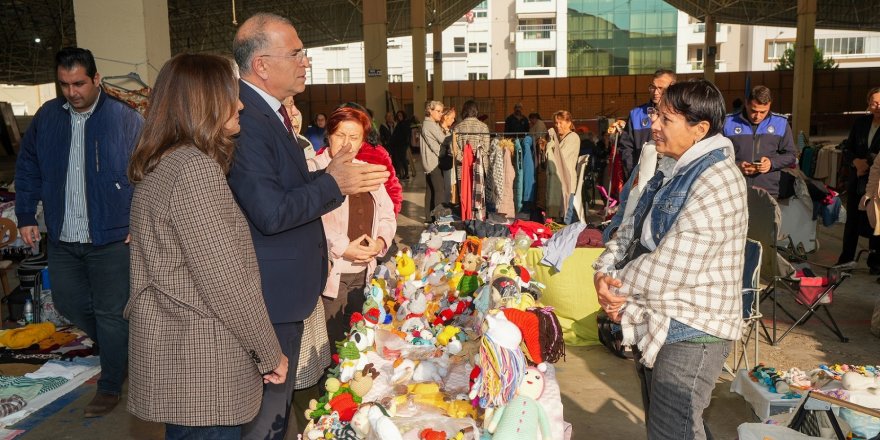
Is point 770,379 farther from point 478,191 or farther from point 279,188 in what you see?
point 478,191

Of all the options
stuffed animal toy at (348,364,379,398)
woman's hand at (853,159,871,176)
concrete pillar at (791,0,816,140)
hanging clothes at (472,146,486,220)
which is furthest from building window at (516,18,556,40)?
stuffed animal toy at (348,364,379,398)

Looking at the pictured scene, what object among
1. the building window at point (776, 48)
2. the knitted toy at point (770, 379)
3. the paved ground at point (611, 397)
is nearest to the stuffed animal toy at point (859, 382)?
the knitted toy at point (770, 379)

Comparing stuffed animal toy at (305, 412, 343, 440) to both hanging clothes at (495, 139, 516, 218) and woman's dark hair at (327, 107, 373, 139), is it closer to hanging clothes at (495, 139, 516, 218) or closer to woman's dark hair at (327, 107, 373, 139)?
woman's dark hair at (327, 107, 373, 139)

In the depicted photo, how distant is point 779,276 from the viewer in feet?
15.9

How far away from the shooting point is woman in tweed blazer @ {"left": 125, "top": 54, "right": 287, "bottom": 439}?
1889 millimetres

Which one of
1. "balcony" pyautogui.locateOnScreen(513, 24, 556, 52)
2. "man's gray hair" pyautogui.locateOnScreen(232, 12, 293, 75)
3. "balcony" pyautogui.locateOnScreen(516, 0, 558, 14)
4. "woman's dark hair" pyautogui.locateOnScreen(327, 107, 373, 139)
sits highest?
"balcony" pyautogui.locateOnScreen(516, 0, 558, 14)

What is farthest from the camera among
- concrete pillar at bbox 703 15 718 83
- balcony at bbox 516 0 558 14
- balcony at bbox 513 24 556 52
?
balcony at bbox 513 24 556 52

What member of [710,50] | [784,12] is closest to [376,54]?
[710,50]

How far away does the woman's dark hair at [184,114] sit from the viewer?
1957mm

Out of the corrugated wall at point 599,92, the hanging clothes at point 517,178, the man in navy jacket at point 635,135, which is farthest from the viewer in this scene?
the corrugated wall at point 599,92

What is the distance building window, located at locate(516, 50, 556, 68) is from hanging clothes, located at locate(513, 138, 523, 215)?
1993 inches

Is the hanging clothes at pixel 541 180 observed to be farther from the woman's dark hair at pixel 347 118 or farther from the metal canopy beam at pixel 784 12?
the metal canopy beam at pixel 784 12

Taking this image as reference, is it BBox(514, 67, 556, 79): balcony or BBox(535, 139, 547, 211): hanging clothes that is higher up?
BBox(514, 67, 556, 79): balcony

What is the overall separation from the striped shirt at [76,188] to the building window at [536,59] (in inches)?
2180
